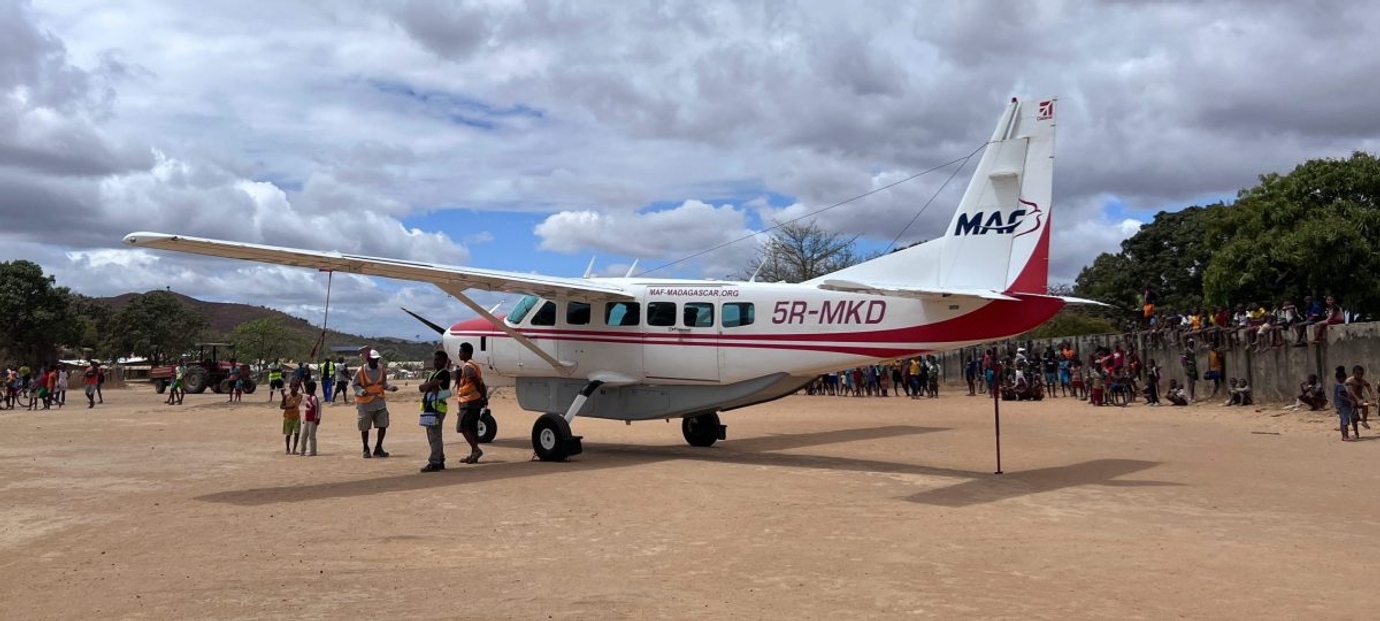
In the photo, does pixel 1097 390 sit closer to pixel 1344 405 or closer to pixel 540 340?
pixel 1344 405

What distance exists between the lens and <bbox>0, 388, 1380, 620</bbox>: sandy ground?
21.6ft

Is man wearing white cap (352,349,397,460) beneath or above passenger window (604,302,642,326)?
beneath

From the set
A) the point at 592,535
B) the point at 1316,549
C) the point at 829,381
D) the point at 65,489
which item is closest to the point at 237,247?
the point at 65,489

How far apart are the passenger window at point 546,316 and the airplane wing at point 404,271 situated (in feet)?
2.13

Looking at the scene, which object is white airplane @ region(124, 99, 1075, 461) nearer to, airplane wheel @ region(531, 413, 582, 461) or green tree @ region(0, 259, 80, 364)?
airplane wheel @ region(531, 413, 582, 461)

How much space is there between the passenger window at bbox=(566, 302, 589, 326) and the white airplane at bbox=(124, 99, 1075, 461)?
25 millimetres

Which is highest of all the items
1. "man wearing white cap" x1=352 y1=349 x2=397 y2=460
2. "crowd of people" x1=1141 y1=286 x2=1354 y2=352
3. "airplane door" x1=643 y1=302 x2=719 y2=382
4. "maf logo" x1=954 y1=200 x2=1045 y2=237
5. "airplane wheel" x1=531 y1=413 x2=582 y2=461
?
"maf logo" x1=954 y1=200 x2=1045 y2=237

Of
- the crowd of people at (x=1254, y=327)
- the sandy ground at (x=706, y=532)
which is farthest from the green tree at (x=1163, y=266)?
the sandy ground at (x=706, y=532)

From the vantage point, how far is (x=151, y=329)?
3465 inches

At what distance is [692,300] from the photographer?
16297 mm

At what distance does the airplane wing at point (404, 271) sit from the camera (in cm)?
1235

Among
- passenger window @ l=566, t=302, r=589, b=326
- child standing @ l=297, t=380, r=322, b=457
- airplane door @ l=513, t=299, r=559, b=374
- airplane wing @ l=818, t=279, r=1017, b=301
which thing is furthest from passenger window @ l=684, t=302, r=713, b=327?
child standing @ l=297, t=380, r=322, b=457

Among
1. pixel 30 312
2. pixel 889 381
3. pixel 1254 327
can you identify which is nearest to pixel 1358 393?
pixel 1254 327

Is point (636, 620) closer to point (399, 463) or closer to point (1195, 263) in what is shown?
point (399, 463)
